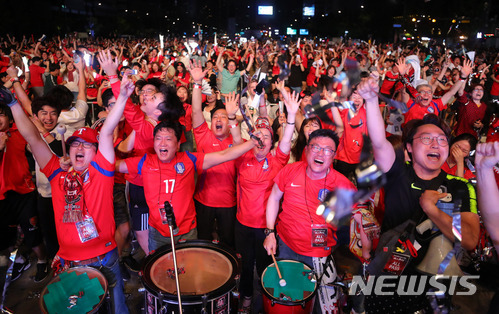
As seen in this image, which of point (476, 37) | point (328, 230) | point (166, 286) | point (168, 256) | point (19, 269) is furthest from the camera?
point (476, 37)

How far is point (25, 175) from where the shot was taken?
4.15 metres

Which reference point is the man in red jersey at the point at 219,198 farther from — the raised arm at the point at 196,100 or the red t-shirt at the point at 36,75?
the red t-shirt at the point at 36,75

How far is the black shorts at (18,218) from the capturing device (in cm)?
402

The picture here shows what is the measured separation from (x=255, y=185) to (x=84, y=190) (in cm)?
163

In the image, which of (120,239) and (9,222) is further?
(120,239)

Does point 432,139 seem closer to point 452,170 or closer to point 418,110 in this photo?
point 452,170

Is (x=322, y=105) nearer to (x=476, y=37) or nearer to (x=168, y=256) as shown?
(x=168, y=256)

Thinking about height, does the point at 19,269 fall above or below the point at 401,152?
below

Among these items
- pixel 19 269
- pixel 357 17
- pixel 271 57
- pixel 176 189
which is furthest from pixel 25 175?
pixel 357 17

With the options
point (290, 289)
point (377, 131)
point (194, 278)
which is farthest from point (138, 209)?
point (377, 131)

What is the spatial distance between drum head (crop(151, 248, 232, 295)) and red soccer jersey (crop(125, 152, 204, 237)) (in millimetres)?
571

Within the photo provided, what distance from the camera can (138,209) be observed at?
418cm

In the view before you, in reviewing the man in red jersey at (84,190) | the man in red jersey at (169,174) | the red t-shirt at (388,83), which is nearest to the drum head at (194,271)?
the man in red jersey at (169,174)

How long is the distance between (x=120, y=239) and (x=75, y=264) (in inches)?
58.7
